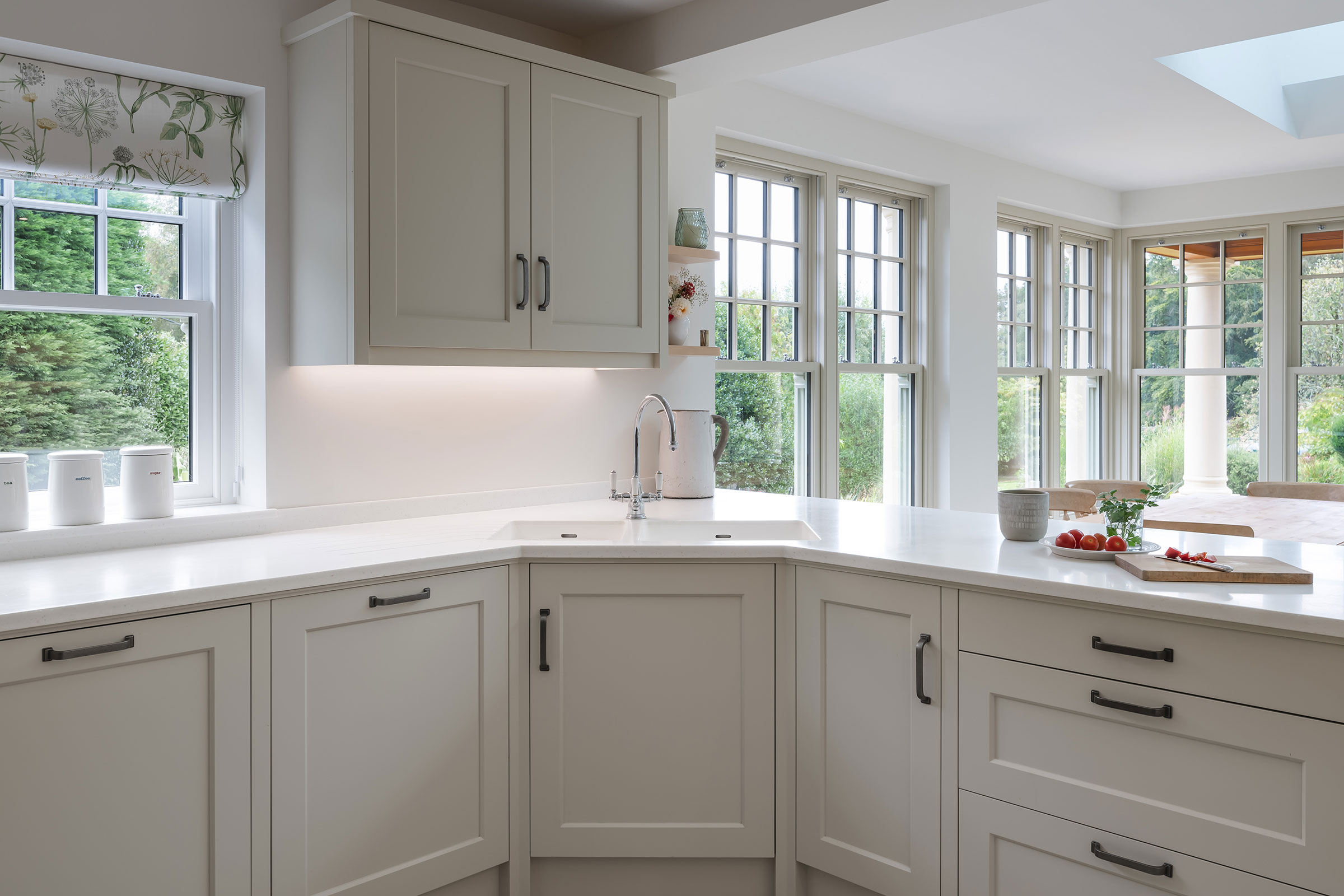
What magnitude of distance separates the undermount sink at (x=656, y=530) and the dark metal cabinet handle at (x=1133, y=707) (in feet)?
3.20

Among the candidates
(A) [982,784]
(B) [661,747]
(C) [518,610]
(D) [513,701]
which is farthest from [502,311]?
(A) [982,784]

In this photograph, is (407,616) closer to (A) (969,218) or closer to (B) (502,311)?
(B) (502,311)

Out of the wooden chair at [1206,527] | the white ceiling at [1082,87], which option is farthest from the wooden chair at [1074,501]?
the white ceiling at [1082,87]

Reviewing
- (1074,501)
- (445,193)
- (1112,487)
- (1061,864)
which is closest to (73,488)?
(445,193)

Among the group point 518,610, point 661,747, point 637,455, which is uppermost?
point 637,455

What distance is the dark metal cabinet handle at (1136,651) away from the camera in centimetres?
172

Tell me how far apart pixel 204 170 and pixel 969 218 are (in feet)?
12.8

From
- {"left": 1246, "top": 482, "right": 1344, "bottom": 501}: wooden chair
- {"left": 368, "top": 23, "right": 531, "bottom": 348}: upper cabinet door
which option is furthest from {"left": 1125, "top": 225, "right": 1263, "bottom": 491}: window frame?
{"left": 368, "top": 23, "right": 531, "bottom": 348}: upper cabinet door

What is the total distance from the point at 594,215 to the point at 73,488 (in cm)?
153

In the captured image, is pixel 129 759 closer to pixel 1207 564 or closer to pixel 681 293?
pixel 1207 564

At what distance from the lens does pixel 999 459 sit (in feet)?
18.3

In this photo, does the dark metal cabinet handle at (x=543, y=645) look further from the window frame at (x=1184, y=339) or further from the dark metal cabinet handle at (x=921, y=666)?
the window frame at (x=1184, y=339)

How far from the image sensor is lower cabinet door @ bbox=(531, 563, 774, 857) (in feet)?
7.59

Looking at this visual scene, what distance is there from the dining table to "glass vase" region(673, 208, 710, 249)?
1.71m
